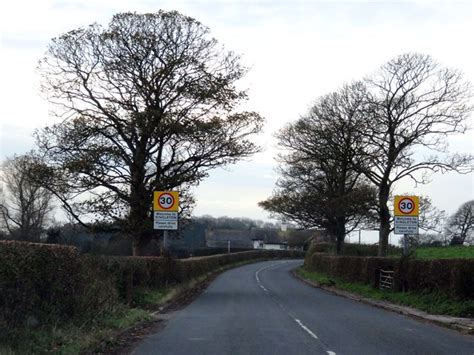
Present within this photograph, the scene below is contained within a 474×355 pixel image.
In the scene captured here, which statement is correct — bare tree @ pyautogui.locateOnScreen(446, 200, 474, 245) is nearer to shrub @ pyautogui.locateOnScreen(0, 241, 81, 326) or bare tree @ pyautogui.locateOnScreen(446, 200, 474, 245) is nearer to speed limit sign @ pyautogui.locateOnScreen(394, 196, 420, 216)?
speed limit sign @ pyautogui.locateOnScreen(394, 196, 420, 216)

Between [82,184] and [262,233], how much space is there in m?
125

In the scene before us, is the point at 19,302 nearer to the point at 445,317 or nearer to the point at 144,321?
the point at 144,321

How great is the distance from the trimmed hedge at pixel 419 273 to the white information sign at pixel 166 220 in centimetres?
1004

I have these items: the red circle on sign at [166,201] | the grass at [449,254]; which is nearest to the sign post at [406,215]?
the grass at [449,254]

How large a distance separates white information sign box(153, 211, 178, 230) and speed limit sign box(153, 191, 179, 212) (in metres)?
0.32

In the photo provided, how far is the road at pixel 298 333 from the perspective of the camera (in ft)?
40.6

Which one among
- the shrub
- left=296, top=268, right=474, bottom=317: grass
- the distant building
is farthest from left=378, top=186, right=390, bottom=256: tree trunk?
the distant building

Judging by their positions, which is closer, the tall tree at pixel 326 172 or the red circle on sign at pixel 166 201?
the red circle on sign at pixel 166 201

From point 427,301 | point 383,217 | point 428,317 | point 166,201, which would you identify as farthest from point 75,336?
point 383,217

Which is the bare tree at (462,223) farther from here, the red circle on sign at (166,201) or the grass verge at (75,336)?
the grass verge at (75,336)

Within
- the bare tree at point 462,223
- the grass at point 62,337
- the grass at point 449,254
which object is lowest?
the grass at point 62,337

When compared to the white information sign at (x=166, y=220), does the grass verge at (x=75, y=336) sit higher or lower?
lower

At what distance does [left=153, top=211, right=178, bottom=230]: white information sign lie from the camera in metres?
28.2

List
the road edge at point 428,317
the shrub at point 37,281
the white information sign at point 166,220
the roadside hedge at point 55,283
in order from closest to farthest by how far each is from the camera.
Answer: the shrub at point 37,281 → the roadside hedge at point 55,283 → the road edge at point 428,317 → the white information sign at point 166,220
